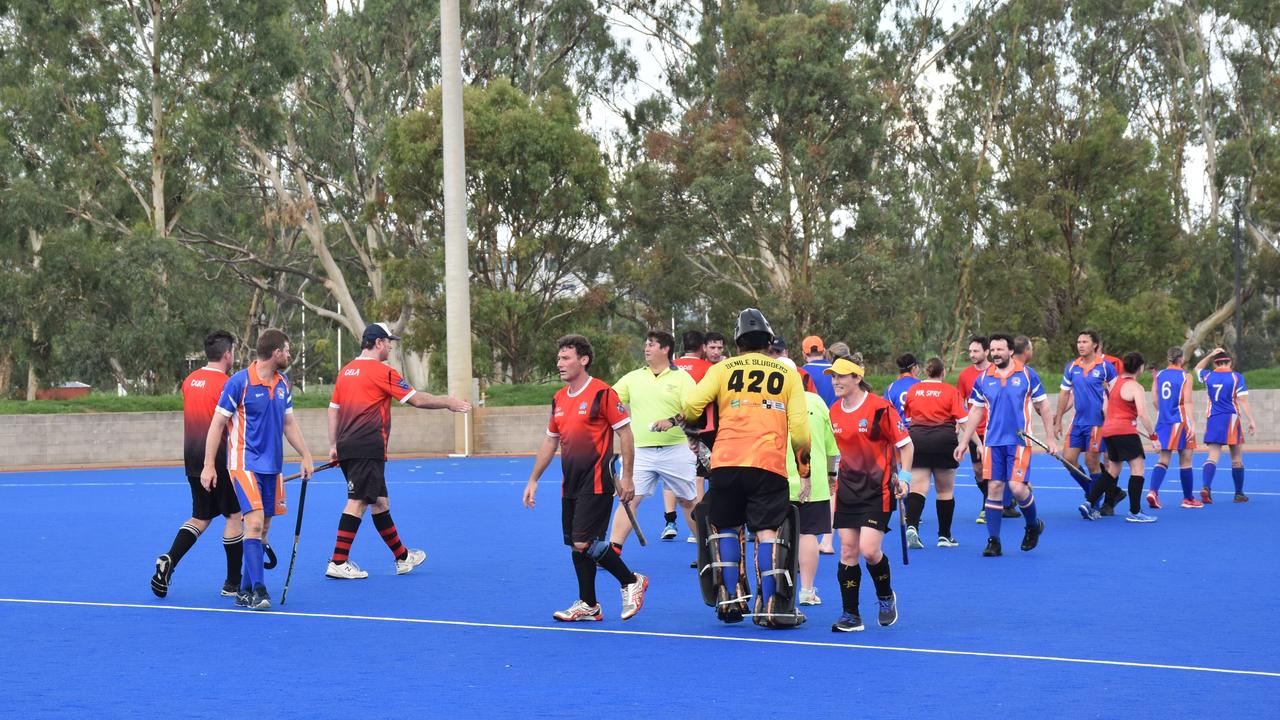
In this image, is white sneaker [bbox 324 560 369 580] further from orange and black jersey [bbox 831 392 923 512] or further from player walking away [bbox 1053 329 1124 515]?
player walking away [bbox 1053 329 1124 515]

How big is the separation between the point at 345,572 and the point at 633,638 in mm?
3556

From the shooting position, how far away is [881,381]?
3353 cm

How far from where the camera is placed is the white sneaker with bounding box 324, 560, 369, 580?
452 inches

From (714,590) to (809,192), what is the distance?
31602 millimetres

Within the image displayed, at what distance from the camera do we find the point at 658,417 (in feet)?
38.7

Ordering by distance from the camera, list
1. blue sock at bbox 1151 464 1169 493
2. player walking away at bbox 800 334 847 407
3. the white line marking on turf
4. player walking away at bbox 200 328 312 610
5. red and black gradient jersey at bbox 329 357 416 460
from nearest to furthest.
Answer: the white line marking on turf
player walking away at bbox 200 328 312 610
red and black gradient jersey at bbox 329 357 416 460
player walking away at bbox 800 334 847 407
blue sock at bbox 1151 464 1169 493

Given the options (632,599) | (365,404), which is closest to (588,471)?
(632,599)

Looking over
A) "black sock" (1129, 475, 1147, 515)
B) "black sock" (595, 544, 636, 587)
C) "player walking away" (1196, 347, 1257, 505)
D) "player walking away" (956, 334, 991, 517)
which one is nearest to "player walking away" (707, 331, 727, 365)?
"player walking away" (956, 334, 991, 517)

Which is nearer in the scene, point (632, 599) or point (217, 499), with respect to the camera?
point (632, 599)

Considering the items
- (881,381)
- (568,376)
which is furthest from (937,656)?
(881,381)

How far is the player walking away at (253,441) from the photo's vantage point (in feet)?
32.8

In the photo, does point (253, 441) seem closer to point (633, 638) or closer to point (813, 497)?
point (633, 638)

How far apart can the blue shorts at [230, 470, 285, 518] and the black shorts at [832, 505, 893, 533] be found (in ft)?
12.5

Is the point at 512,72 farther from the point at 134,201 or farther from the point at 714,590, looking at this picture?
the point at 714,590
